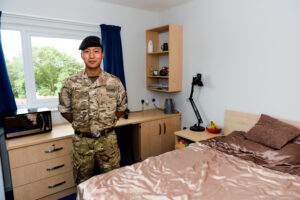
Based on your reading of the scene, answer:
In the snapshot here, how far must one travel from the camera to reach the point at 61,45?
282 centimetres

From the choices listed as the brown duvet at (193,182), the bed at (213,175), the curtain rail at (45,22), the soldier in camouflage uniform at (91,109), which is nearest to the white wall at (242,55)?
the bed at (213,175)

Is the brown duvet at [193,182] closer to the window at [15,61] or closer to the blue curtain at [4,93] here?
the blue curtain at [4,93]

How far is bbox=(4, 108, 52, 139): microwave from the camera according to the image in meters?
2.13

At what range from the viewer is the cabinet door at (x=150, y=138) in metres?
2.91

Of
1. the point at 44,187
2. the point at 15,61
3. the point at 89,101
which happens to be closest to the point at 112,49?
the point at 15,61

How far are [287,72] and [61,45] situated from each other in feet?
9.20

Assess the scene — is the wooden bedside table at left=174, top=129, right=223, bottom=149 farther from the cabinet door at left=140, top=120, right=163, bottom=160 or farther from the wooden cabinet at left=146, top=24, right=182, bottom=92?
the wooden cabinet at left=146, top=24, right=182, bottom=92

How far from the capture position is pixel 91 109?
6.02 ft

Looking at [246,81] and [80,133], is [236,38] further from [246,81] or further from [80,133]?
[80,133]

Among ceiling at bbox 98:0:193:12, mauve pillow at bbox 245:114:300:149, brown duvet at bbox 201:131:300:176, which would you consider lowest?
brown duvet at bbox 201:131:300:176

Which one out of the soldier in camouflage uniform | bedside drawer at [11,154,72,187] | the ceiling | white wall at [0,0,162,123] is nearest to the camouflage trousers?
the soldier in camouflage uniform

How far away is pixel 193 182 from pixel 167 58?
7.82ft

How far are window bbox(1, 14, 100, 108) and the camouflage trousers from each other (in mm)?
1204

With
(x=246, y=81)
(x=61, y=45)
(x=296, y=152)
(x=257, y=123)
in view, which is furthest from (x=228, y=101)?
(x=61, y=45)
